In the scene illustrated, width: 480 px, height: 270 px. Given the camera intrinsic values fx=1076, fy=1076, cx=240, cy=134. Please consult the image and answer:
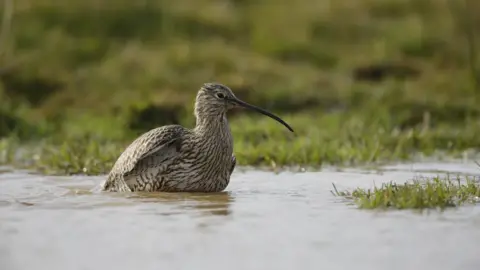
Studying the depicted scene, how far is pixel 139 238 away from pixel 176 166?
89.4 inches

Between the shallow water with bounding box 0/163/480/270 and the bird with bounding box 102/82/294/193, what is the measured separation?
16cm

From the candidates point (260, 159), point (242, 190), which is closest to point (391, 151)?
point (260, 159)

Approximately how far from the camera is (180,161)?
29.0 ft

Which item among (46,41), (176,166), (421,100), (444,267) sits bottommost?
(444,267)

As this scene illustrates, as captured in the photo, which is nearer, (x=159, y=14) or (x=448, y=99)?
(x=448, y=99)

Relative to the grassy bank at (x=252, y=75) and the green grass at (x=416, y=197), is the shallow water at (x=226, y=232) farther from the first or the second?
the grassy bank at (x=252, y=75)

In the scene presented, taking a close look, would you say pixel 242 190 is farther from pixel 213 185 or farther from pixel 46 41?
pixel 46 41

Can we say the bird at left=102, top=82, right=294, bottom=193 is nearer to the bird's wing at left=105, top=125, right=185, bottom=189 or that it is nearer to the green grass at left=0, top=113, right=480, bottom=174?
the bird's wing at left=105, top=125, right=185, bottom=189

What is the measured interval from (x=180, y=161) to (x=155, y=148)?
232 mm

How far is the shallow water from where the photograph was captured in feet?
19.4

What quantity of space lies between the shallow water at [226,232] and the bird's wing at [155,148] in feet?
1.21

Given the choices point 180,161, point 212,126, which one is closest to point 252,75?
point 212,126

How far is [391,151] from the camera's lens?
11633 millimetres

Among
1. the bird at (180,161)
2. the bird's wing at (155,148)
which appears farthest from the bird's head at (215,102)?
the bird's wing at (155,148)
